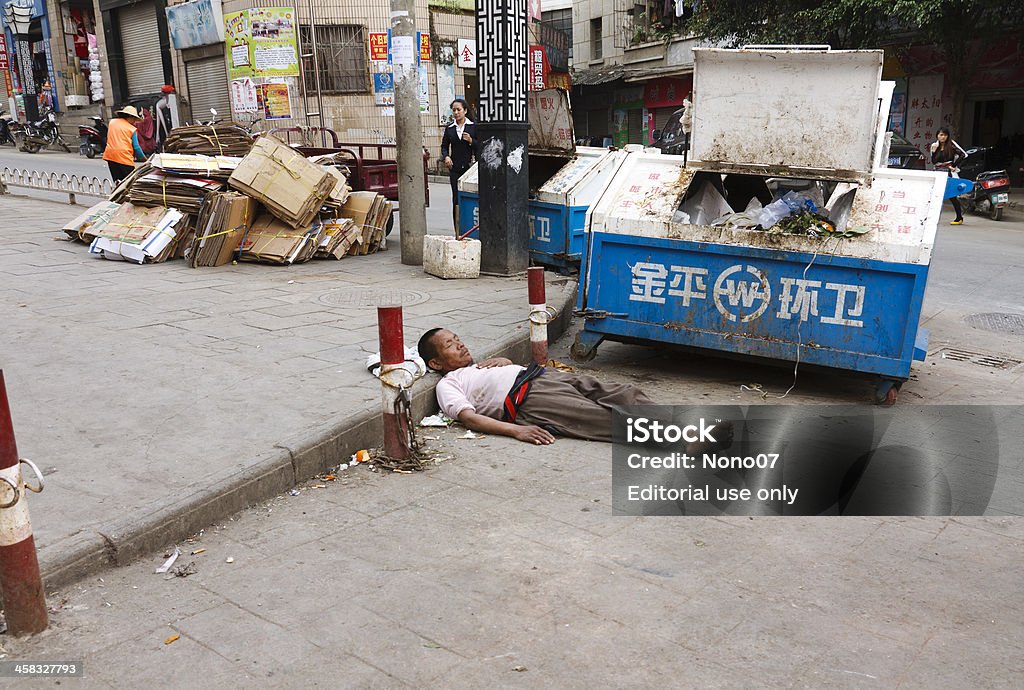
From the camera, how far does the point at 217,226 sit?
9156 mm

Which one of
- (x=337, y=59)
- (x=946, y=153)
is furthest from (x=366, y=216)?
(x=337, y=59)

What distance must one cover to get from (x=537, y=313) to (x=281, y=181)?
4.42 metres

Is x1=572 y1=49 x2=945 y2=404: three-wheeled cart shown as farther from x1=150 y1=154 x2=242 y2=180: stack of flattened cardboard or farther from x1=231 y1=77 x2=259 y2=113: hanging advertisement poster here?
x1=231 y1=77 x2=259 y2=113: hanging advertisement poster

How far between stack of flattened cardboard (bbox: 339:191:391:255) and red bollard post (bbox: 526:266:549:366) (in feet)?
15.8

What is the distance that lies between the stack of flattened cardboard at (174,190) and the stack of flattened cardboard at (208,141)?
2.58 feet

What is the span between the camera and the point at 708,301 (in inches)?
228

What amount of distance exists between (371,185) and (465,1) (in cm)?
1612

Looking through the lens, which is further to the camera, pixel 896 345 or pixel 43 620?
pixel 896 345

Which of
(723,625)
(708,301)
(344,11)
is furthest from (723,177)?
(344,11)

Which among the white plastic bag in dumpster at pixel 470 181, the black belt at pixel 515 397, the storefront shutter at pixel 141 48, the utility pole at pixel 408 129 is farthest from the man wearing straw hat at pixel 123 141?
the storefront shutter at pixel 141 48

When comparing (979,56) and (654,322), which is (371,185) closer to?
(654,322)

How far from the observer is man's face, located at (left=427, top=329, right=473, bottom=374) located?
205 inches

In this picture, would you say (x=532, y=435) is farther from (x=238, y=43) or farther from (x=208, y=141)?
(x=238, y=43)

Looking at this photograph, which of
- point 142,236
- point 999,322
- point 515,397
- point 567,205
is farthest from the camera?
point 142,236
